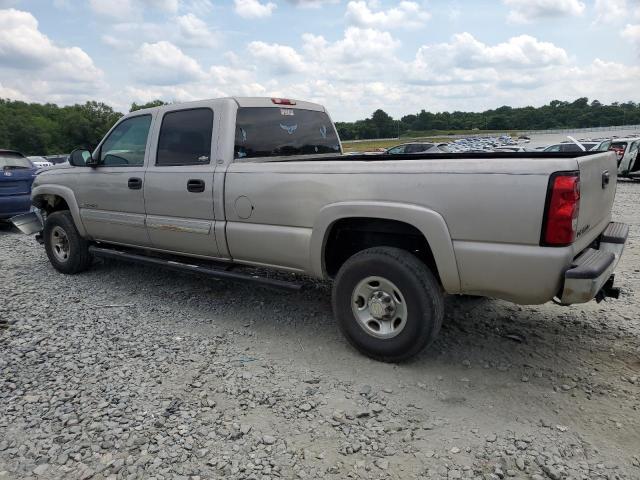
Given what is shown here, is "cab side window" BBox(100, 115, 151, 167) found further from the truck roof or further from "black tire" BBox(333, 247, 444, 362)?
"black tire" BBox(333, 247, 444, 362)

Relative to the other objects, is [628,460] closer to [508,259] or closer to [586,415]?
[586,415]

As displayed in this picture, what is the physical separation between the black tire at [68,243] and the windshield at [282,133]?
2794 mm

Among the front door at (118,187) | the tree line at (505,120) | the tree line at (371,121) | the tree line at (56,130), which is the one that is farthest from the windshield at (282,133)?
the tree line at (505,120)

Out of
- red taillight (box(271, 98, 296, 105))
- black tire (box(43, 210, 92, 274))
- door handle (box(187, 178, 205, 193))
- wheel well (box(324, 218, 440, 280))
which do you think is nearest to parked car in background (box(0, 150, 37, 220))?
black tire (box(43, 210, 92, 274))

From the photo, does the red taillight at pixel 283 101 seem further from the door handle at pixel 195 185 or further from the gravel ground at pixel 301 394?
the gravel ground at pixel 301 394

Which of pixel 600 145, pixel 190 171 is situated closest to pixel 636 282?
pixel 190 171

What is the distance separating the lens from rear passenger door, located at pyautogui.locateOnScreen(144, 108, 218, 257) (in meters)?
4.39

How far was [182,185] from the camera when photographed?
14.9 feet

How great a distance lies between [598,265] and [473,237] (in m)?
0.75

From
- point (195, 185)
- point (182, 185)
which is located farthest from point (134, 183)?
point (195, 185)

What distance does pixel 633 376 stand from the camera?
3.37m

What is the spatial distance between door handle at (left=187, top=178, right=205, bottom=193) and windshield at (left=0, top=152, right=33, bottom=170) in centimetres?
718

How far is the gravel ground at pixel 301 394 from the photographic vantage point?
2596 millimetres

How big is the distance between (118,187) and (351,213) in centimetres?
291
